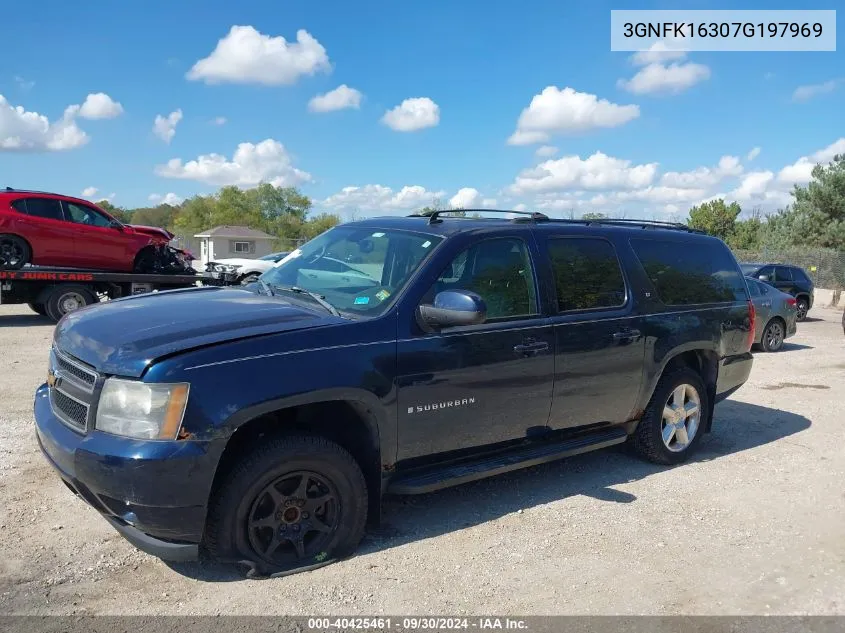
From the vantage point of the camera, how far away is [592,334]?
191 inches

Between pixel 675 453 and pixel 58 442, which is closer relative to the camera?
pixel 58 442

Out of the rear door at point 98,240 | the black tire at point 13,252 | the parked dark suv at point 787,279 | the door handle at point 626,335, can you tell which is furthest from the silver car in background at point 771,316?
the black tire at point 13,252

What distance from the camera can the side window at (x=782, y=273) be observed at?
61.5ft

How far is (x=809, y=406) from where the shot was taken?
322 inches

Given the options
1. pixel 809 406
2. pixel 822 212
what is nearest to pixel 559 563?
pixel 809 406

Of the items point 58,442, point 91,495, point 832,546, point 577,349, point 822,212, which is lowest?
point 832,546

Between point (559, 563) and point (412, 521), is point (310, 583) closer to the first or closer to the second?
point (412, 521)

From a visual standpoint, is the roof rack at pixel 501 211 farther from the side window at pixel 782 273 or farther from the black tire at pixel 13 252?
the side window at pixel 782 273

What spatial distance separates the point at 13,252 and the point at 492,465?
38.4 ft

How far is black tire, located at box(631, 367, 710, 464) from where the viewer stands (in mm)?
5531

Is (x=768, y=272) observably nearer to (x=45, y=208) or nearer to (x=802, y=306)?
(x=802, y=306)

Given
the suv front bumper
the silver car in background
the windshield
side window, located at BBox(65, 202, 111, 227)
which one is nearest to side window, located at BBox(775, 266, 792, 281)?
the silver car in background

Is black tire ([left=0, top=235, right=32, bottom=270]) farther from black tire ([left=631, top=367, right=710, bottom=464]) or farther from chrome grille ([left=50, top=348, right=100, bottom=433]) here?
black tire ([left=631, top=367, right=710, bottom=464])

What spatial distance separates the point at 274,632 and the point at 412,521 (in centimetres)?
145
